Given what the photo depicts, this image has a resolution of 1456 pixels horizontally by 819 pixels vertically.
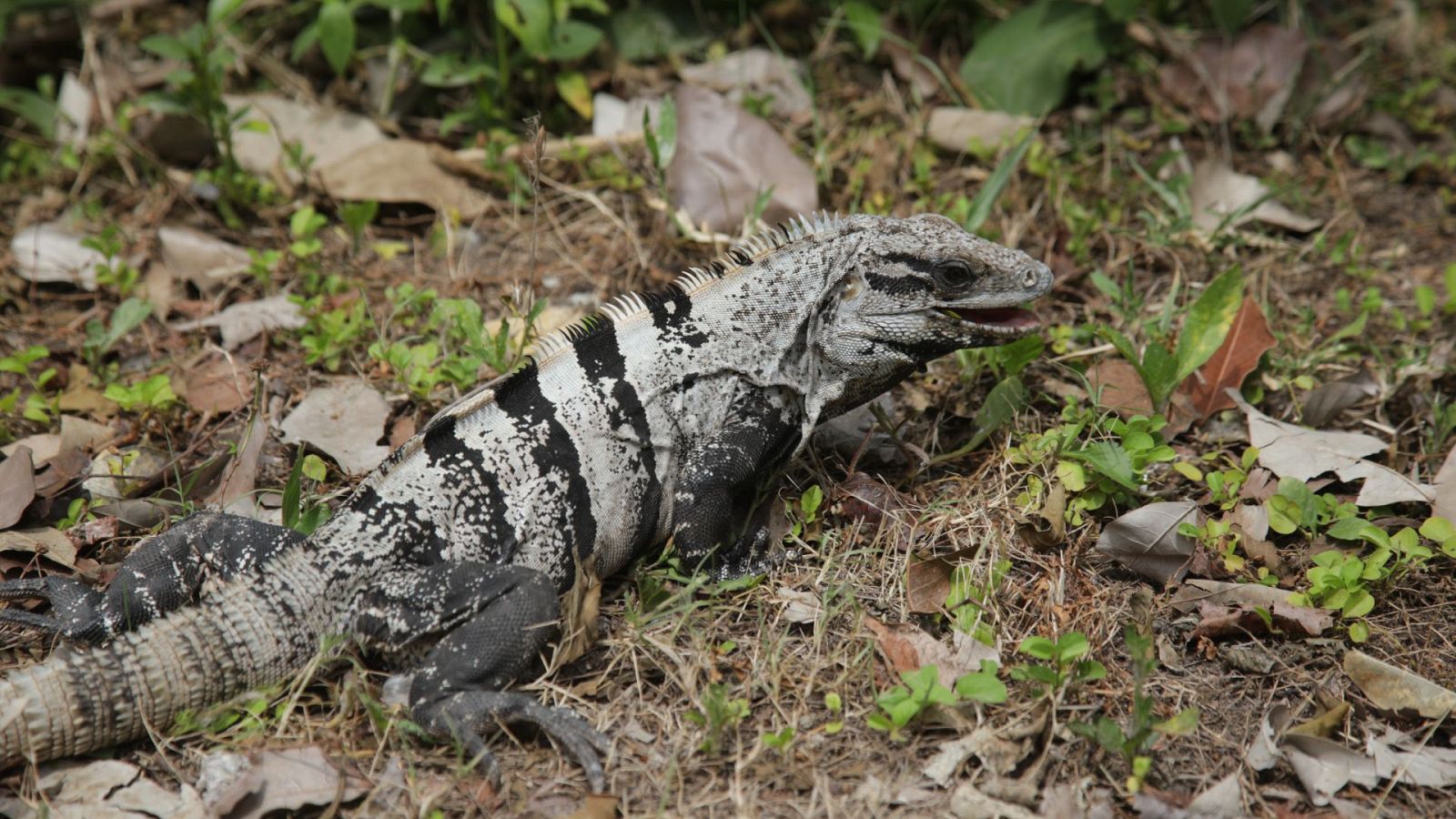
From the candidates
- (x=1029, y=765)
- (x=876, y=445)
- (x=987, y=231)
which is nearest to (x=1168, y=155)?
(x=987, y=231)

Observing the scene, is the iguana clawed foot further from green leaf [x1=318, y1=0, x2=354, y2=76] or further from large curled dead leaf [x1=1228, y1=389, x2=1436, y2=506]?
green leaf [x1=318, y1=0, x2=354, y2=76]

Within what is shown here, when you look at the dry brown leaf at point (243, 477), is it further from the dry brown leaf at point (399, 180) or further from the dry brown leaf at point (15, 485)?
the dry brown leaf at point (399, 180)

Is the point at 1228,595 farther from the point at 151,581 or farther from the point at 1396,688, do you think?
the point at 151,581

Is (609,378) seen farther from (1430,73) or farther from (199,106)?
(1430,73)

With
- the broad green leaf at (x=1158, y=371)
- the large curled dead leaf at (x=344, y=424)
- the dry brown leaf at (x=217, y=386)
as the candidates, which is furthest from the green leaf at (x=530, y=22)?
the broad green leaf at (x=1158, y=371)

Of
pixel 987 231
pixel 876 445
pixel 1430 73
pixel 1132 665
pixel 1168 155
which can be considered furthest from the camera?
pixel 1430 73

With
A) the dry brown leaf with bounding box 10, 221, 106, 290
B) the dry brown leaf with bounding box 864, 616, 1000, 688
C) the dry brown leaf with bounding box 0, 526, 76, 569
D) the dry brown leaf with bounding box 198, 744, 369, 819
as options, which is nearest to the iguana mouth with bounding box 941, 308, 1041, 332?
the dry brown leaf with bounding box 864, 616, 1000, 688

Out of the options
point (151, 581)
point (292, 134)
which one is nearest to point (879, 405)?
point (151, 581)
